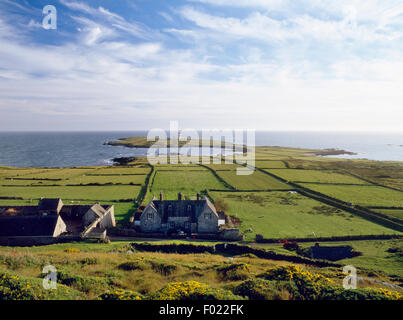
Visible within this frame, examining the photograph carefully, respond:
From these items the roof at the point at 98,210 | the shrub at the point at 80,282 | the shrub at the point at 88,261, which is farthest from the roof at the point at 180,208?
the shrub at the point at 80,282

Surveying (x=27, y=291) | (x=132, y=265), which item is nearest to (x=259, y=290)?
(x=132, y=265)

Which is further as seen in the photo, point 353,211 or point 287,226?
point 353,211

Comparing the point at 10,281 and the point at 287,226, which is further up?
the point at 10,281

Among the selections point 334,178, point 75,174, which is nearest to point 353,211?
point 334,178

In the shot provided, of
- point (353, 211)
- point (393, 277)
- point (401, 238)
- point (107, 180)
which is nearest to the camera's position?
point (393, 277)
